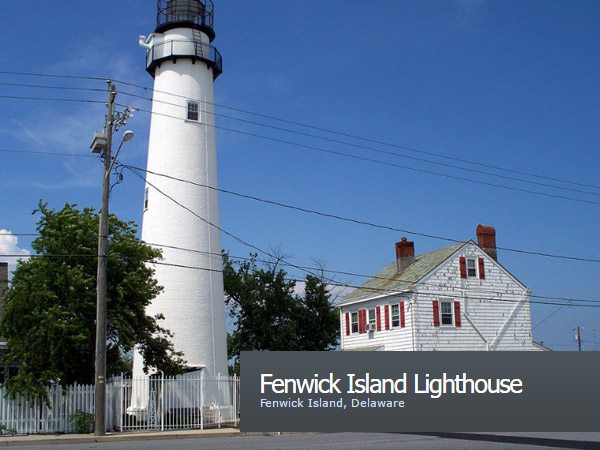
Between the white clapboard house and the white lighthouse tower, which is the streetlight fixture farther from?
the white clapboard house

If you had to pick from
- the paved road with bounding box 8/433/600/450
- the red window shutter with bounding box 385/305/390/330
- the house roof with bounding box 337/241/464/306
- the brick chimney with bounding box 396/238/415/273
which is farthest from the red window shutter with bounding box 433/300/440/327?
the paved road with bounding box 8/433/600/450

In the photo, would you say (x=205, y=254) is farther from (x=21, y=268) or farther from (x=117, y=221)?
(x=21, y=268)

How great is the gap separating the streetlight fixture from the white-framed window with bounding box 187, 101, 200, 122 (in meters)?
6.88

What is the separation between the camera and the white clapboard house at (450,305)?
3350cm

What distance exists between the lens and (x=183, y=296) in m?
27.5

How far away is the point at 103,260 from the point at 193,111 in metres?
10.2

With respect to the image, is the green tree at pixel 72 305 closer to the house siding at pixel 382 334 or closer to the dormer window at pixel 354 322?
the house siding at pixel 382 334

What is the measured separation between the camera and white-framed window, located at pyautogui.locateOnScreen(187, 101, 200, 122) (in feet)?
96.6

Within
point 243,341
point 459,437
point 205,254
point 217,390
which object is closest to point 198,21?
point 205,254

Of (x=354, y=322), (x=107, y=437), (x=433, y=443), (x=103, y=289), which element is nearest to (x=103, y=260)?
(x=103, y=289)

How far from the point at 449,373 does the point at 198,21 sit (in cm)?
2325

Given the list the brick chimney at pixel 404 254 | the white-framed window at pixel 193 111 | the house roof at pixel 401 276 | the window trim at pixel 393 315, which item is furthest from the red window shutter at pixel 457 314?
the white-framed window at pixel 193 111

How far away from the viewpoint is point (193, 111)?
2956 centimetres

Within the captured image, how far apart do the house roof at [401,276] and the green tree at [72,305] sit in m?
13.7
